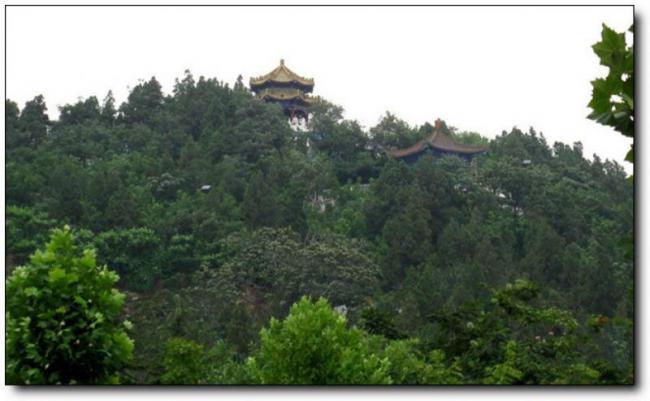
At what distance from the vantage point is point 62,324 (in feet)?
10.3

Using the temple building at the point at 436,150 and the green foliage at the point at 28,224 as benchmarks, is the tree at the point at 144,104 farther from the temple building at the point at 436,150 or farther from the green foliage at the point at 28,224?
the green foliage at the point at 28,224

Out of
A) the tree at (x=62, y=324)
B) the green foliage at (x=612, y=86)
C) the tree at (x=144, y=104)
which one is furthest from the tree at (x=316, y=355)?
the tree at (x=144, y=104)

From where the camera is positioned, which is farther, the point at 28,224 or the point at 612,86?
the point at 28,224

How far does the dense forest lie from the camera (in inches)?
143

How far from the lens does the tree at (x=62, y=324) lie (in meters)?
3.14

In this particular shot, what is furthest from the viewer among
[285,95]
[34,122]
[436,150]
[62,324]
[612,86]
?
[285,95]

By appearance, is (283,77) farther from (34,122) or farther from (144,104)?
(34,122)

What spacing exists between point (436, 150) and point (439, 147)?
147mm

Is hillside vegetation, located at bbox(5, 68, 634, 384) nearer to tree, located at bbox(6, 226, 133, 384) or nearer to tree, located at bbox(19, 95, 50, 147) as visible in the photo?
tree, located at bbox(19, 95, 50, 147)

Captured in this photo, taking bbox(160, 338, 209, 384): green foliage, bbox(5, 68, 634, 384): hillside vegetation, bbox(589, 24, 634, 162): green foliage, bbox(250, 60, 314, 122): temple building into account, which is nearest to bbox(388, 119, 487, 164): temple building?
bbox(5, 68, 634, 384): hillside vegetation

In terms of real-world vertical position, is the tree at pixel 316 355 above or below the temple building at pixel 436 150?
below

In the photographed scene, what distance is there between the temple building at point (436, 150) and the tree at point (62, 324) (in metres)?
16.8

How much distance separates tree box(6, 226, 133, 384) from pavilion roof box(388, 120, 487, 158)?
16909 millimetres

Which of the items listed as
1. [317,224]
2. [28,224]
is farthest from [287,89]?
[28,224]
